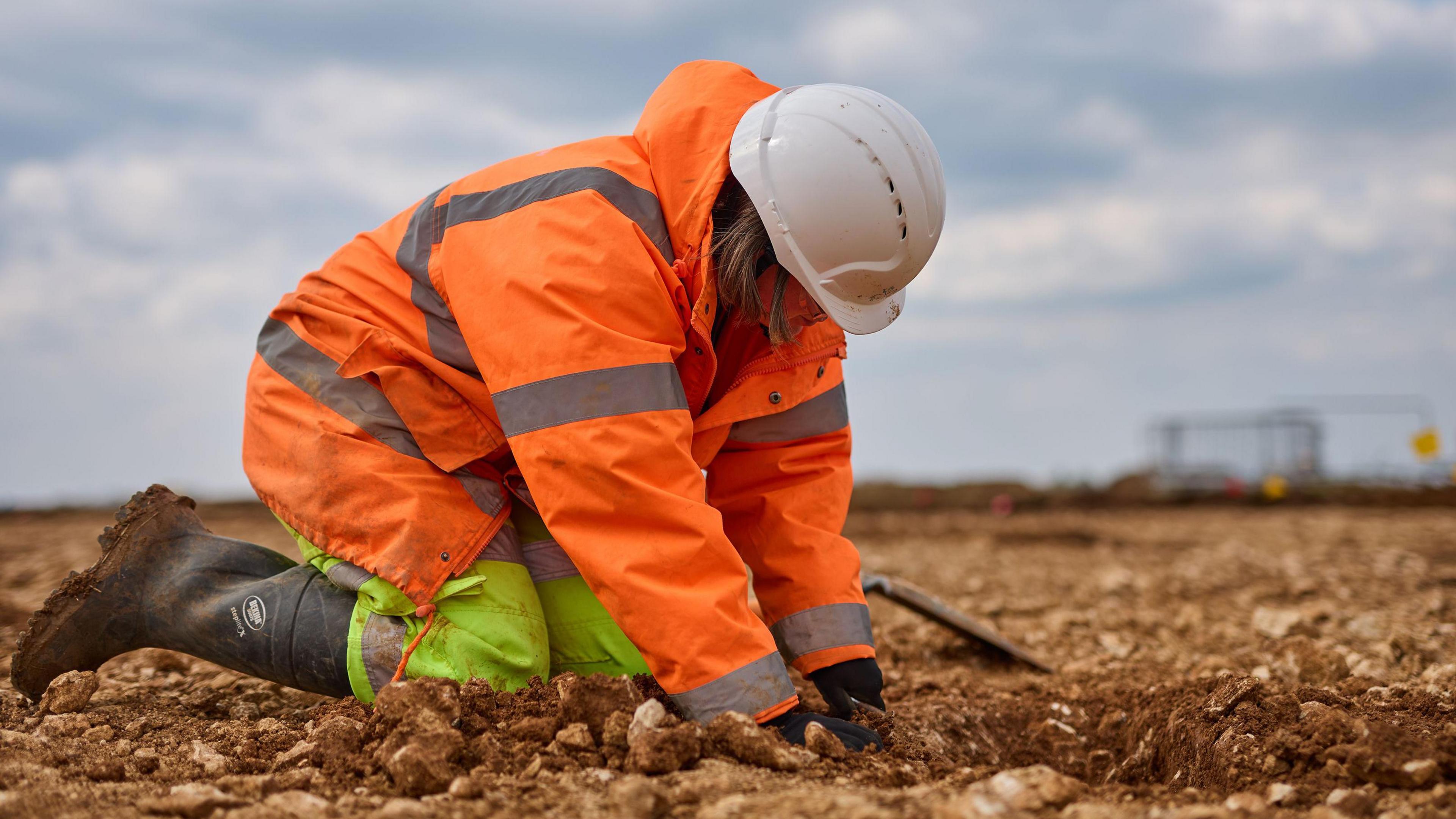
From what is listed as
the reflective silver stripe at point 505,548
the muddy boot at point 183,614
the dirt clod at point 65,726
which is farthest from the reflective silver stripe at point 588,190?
the dirt clod at point 65,726

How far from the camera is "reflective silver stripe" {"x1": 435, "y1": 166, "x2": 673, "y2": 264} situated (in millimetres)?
2111

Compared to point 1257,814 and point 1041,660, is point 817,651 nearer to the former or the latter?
point 1257,814

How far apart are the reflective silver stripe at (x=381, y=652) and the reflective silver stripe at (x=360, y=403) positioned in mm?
340

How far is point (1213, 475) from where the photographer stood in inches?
537

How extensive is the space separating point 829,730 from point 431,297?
1.28 meters

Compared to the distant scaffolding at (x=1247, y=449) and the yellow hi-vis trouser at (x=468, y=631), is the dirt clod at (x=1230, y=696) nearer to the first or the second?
the yellow hi-vis trouser at (x=468, y=631)

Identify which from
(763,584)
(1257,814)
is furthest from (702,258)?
(1257,814)

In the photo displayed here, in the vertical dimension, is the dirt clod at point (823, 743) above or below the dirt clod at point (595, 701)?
below

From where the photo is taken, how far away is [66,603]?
2.39 metres

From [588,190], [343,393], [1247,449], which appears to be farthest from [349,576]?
[1247,449]

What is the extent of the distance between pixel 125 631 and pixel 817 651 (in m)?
1.66

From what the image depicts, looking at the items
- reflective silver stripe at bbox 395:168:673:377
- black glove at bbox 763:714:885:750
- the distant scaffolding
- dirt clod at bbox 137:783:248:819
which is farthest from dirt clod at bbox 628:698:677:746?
the distant scaffolding

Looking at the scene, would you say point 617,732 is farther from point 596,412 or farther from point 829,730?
point 596,412

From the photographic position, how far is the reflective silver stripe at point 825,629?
8.24 feet
